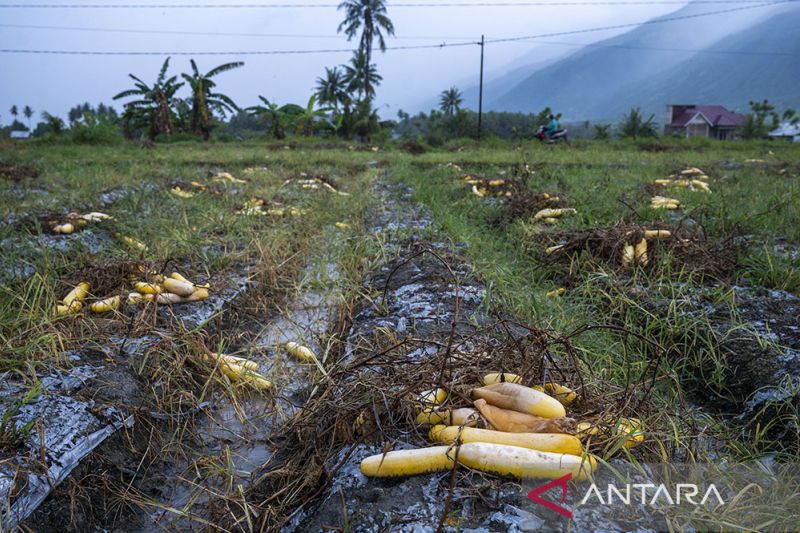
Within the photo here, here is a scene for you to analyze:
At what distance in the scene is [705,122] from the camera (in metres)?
66.9

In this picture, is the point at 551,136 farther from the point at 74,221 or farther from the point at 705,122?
the point at 705,122

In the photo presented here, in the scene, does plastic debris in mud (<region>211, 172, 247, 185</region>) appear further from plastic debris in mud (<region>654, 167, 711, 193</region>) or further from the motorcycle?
the motorcycle

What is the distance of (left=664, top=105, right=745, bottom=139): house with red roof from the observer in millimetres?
65812

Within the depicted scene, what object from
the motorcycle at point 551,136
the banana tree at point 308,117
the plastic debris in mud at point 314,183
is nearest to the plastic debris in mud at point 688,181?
the plastic debris in mud at point 314,183

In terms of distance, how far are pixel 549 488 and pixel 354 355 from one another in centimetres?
132

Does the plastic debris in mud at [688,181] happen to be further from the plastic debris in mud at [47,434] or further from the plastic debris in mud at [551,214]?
the plastic debris in mud at [47,434]

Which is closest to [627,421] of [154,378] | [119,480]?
[119,480]

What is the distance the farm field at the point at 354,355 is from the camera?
1763mm

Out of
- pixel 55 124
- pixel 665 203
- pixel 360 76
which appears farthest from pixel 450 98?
pixel 665 203

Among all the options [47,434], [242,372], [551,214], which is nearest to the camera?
[47,434]

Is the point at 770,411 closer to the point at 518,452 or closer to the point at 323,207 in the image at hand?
the point at 518,452

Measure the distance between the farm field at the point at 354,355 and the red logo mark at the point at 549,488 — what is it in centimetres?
5

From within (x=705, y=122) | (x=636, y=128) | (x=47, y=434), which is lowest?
(x=47, y=434)

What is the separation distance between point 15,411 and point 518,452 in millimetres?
1807
